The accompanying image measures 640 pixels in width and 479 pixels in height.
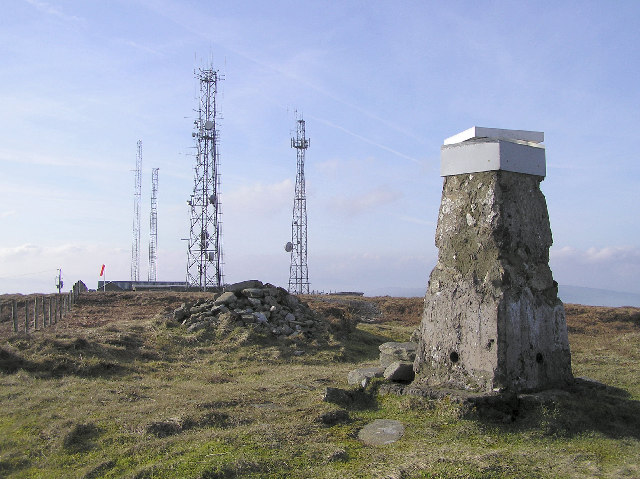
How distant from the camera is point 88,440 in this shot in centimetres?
668

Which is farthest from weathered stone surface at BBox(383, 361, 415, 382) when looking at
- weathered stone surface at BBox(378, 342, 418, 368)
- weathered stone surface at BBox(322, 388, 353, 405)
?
weathered stone surface at BBox(378, 342, 418, 368)

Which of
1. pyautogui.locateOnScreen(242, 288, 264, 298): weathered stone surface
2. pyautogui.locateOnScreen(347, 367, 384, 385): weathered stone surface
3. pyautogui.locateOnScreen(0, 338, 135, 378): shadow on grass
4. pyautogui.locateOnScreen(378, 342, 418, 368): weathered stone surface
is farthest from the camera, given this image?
pyautogui.locateOnScreen(242, 288, 264, 298): weathered stone surface

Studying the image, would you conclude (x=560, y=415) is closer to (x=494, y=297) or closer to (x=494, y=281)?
(x=494, y=297)

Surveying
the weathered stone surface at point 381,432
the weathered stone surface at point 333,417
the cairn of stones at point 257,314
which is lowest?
the weathered stone surface at point 381,432

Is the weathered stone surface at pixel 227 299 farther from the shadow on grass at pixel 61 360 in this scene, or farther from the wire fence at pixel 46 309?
the wire fence at pixel 46 309

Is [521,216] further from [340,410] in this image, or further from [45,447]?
[45,447]

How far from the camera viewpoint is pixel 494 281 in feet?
24.4

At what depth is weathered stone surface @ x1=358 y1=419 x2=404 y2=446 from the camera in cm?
642

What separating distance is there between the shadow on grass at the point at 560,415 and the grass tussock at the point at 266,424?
0.06 feet

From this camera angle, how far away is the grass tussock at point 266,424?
5543mm

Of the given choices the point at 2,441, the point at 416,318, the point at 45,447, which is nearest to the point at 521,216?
the point at 45,447

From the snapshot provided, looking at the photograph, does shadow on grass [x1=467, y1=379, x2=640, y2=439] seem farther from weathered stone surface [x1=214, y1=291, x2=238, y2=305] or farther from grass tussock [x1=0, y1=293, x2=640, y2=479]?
weathered stone surface [x1=214, y1=291, x2=238, y2=305]

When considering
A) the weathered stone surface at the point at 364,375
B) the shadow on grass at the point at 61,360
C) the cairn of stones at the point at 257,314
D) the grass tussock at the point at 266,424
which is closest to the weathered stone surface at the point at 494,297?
the grass tussock at the point at 266,424

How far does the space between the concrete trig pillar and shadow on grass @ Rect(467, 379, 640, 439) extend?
268mm
